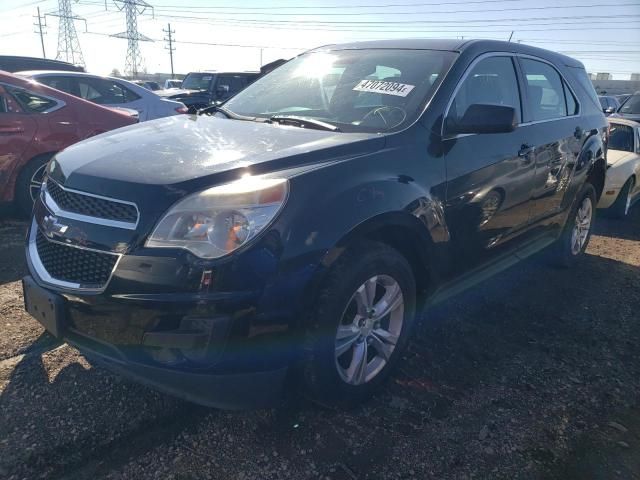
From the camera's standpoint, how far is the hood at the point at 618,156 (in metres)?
6.77

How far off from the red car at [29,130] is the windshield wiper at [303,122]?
10.8 ft

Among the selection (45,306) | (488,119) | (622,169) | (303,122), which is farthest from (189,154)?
(622,169)

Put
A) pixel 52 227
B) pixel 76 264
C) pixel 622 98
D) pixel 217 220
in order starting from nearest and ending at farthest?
pixel 217 220 < pixel 76 264 < pixel 52 227 < pixel 622 98

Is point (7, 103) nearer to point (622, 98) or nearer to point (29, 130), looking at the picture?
point (29, 130)

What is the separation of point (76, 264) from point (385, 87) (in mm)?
1974

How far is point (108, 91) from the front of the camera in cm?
852

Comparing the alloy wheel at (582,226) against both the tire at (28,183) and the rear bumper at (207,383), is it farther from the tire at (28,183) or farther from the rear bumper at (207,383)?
the tire at (28,183)

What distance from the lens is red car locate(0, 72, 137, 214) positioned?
4.98 meters

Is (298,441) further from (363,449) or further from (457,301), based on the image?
(457,301)

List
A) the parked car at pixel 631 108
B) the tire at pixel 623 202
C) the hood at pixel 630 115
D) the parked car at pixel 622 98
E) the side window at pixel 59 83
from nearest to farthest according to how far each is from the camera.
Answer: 1. the tire at pixel 623 202
2. the side window at pixel 59 83
3. the hood at pixel 630 115
4. the parked car at pixel 631 108
5. the parked car at pixel 622 98

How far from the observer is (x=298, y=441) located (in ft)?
7.75

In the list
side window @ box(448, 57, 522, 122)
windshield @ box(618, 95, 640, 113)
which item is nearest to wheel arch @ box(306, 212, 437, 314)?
side window @ box(448, 57, 522, 122)

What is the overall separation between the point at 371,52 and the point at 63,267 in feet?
7.76

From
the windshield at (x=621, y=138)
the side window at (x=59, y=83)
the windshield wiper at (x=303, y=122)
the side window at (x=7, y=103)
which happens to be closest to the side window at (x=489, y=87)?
the windshield wiper at (x=303, y=122)
